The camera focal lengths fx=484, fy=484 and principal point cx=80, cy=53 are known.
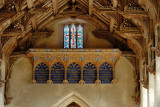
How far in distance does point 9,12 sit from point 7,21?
0.35 meters

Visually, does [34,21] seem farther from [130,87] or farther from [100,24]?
[130,87]

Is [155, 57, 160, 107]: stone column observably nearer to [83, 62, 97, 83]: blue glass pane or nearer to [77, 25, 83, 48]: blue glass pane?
[83, 62, 97, 83]: blue glass pane

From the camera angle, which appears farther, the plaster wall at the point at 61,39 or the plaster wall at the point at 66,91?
the plaster wall at the point at 61,39

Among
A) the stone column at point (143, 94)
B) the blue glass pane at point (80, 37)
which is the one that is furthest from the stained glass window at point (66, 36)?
the stone column at point (143, 94)

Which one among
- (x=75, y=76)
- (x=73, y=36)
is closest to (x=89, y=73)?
(x=75, y=76)

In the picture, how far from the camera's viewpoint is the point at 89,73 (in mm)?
18484

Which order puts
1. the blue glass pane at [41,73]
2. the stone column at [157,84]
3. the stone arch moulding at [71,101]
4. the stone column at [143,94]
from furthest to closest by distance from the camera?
the blue glass pane at [41,73] < the stone arch moulding at [71,101] < the stone column at [143,94] < the stone column at [157,84]

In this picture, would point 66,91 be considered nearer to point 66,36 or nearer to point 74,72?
point 74,72

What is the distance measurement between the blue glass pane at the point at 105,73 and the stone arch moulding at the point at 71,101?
1.09 metres

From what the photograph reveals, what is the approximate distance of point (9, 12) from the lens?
15969mm

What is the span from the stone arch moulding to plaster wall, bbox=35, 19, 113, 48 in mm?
2035

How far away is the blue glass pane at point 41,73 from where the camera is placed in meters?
18.4

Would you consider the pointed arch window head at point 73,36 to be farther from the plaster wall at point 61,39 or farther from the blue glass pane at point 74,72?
the blue glass pane at point 74,72

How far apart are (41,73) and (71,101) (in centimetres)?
156
